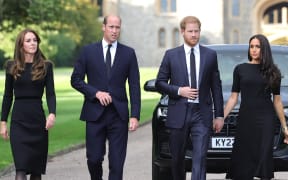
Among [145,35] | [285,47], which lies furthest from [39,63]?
[145,35]

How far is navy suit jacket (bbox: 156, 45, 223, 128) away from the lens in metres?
7.93

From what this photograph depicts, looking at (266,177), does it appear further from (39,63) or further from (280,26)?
(280,26)

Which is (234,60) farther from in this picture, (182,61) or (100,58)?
(100,58)

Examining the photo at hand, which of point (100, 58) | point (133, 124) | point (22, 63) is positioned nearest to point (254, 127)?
point (133, 124)

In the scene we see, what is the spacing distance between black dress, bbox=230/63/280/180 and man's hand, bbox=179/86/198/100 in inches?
17.3

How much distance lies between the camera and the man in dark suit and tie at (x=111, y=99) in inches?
311

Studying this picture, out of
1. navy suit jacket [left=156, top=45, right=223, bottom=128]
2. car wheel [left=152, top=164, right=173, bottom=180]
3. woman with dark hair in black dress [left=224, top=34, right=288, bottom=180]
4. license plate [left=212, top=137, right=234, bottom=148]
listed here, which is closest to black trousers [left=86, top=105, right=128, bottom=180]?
navy suit jacket [left=156, top=45, right=223, bottom=128]

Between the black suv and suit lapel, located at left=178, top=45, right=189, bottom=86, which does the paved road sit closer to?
the black suv

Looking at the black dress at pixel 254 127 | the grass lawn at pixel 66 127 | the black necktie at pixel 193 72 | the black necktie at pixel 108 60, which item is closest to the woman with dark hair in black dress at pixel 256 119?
the black dress at pixel 254 127

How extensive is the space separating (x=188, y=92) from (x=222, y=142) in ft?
4.44

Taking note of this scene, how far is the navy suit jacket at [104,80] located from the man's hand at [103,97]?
5 centimetres

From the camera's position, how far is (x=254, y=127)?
7930 millimetres

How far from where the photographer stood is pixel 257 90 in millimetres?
7895

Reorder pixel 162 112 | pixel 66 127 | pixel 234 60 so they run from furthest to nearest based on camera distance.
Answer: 1. pixel 66 127
2. pixel 234 60
3. pixel 162 112
